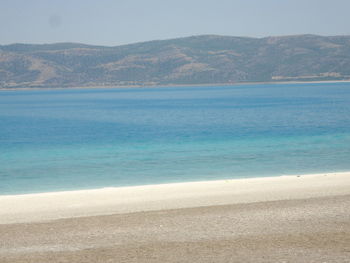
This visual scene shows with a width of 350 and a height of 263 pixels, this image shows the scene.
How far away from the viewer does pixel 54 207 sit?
13047 mm

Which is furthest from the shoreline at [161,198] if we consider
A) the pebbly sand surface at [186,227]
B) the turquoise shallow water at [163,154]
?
the turquoise shallow water at [163,154]

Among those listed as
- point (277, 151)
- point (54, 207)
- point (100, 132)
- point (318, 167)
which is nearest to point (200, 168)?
point (318, 167)

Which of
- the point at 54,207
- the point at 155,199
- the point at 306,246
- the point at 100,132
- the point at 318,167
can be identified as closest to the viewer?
the point at 306,246

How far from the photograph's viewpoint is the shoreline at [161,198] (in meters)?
12.3

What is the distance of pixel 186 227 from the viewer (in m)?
10.2

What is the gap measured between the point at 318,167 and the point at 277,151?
640 cm

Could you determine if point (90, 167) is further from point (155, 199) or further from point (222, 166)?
point (155, 199)

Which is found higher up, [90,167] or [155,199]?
[155,199]

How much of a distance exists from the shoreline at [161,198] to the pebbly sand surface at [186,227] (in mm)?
24

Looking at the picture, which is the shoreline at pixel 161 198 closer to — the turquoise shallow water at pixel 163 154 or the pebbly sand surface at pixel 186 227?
the pebbly sand surface at pixel 186 227

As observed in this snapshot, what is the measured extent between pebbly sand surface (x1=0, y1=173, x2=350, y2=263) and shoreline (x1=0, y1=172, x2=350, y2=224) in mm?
24

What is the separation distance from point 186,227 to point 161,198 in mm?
3865

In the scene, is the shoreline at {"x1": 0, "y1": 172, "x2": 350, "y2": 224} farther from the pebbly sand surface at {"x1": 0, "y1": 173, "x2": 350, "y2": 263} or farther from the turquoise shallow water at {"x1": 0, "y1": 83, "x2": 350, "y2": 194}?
the turquoise shallow water at {"x1": 0, "y1": 83, "x2": 350, "y2": 194}

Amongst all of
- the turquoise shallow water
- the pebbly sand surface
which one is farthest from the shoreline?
the turquoise shallow water
